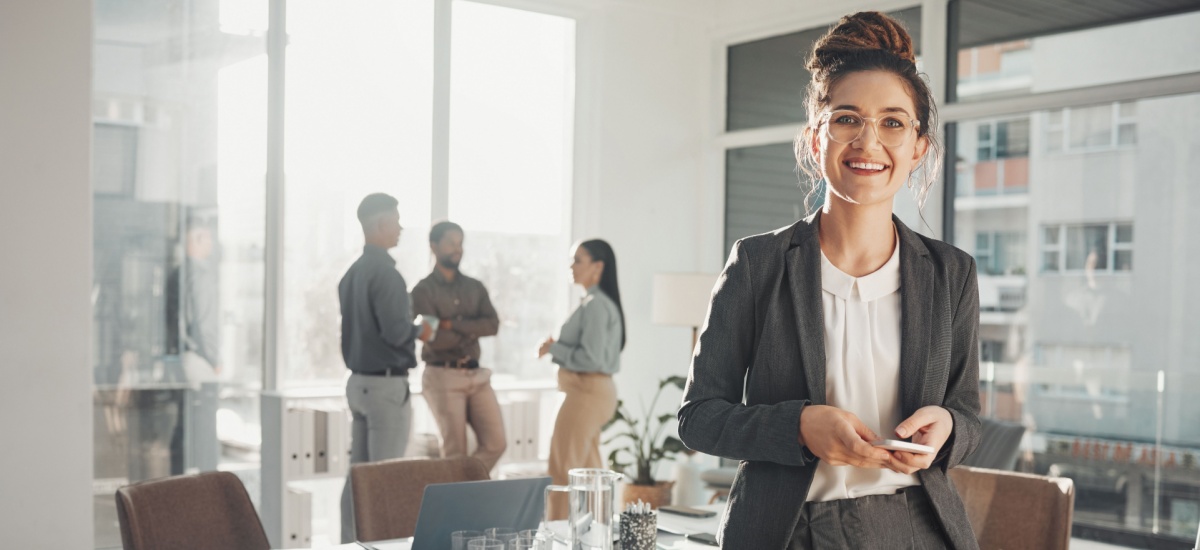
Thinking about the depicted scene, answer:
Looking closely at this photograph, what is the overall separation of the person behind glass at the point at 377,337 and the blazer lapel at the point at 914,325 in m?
3.89

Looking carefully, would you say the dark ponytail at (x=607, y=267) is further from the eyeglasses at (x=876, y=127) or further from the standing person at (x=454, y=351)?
the eyeglasses at (x=876, y=127)

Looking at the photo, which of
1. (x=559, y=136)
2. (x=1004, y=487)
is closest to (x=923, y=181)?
(x=1004, y=487)

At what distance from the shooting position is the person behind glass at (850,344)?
52.3 inches

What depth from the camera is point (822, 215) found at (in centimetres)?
147

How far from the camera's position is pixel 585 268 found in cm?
573

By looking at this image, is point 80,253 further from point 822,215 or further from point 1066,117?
point 1066,117

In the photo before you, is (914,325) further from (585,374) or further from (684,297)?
(684,297)

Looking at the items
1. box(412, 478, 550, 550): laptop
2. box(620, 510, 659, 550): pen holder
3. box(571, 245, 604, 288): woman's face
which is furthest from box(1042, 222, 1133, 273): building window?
box(412, 478, 550, 550): laptop

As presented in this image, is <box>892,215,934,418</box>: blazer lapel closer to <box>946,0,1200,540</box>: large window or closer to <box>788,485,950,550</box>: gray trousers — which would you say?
<box>788,485,950,550</box>: gray trousers

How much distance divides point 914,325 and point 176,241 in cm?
464

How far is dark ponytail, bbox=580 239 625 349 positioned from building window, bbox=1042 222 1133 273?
6.94 feet

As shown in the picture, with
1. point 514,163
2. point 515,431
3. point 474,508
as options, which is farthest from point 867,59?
point 514,163

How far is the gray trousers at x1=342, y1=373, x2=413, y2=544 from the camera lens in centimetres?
513

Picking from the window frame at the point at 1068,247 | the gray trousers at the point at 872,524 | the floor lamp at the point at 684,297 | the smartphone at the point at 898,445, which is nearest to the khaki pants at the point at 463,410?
the floor lamp at the point at 684,297
